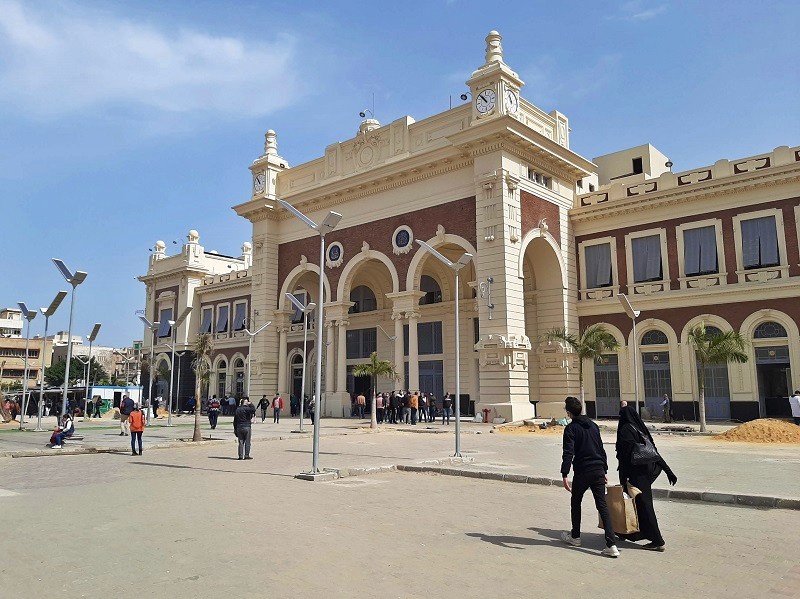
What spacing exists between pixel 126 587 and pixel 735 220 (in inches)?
1154

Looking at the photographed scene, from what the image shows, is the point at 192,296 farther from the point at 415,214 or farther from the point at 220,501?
the point at 220,501

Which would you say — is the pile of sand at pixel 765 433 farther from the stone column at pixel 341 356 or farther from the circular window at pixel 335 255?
the circular window at pixel 335 255

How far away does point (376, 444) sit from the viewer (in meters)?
20.0

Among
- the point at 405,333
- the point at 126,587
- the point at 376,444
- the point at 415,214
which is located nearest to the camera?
the point at 126,587

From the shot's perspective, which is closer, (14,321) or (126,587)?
(126,587)

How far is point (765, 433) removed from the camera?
20.1m

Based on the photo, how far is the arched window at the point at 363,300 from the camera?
1665 inches

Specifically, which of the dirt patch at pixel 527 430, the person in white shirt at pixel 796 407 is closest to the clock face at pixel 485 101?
the dirt patch at pixel 527 430

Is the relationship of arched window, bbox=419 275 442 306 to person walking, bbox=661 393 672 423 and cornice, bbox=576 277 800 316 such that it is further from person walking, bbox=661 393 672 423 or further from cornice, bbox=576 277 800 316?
person walking, bbox=661 393 672 423

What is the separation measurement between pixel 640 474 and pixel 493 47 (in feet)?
92.7

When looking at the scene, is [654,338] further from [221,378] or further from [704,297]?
[221,378]

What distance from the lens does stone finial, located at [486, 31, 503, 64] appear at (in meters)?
30.9

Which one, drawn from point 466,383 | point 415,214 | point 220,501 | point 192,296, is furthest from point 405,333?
point 220,501

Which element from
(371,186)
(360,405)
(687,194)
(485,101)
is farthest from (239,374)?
(687,194)
